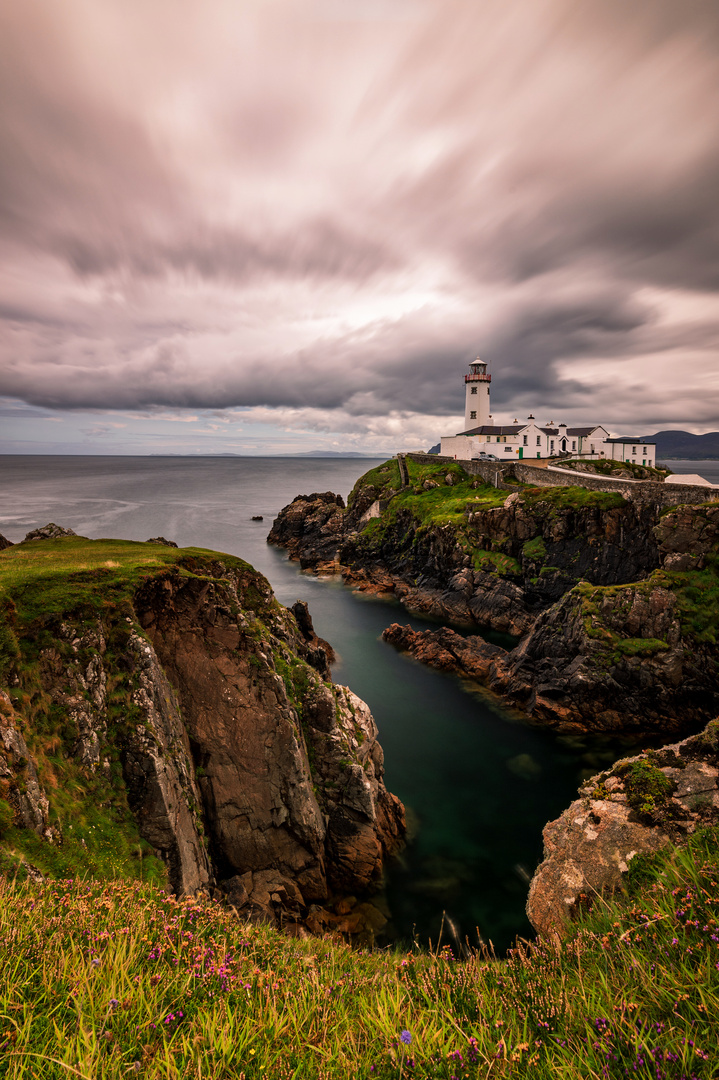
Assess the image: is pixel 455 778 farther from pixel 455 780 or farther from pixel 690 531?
pixel 690 531

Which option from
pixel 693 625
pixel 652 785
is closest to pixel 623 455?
pixel 693 625

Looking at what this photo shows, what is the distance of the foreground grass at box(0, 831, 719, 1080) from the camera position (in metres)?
3.54

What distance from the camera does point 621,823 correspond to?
1266 cm

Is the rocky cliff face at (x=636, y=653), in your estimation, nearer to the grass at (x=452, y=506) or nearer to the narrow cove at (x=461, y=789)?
the narrow cove at (x=461, y=789)

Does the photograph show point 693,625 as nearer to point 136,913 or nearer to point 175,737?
point 175,737

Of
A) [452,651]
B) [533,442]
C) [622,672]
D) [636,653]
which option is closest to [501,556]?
[452,651]

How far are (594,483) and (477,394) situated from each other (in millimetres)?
48051

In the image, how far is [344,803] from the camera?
64.0ft

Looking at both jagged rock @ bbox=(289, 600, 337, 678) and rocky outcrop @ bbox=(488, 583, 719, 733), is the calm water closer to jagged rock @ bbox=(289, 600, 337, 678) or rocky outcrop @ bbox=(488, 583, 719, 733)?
jagged rock @ bbox=(289, 600, 337, 678)

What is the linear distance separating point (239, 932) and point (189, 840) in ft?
30.1

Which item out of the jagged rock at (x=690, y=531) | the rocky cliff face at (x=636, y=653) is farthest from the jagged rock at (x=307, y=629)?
the jagged rock at (x=690, y=531)

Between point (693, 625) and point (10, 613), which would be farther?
point (693, 625)

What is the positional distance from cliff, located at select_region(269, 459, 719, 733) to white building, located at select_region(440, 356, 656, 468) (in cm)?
1103

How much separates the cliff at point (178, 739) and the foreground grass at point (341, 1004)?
6.68 metres
